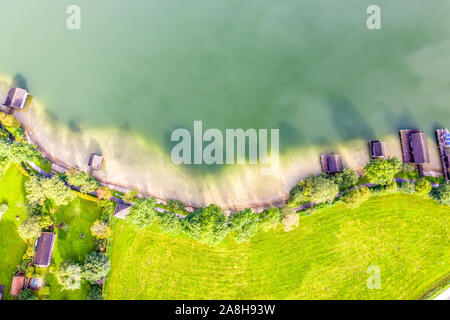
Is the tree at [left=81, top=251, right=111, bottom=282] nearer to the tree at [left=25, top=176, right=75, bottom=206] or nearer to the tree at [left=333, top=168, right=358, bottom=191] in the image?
the tree at [left=25, top=176, right=75, bottom=206]

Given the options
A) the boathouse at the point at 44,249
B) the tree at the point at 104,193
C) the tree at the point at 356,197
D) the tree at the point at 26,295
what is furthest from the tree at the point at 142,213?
the tree at the point at 356,197

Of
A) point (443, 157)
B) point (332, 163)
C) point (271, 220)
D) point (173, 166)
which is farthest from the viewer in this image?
point (173, 166)

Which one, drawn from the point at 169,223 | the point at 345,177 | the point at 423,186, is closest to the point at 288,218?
Answer: the point at 345,177

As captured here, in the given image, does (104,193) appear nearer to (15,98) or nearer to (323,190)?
(15,98)

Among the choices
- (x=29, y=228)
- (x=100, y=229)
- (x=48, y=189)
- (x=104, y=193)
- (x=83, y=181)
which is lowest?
(x=29, y=228)

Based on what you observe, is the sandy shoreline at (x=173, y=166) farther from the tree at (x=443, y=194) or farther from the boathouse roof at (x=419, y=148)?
the tree at (x=443, y=194)

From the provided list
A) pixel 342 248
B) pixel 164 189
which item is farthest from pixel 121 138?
pixel 342 248
